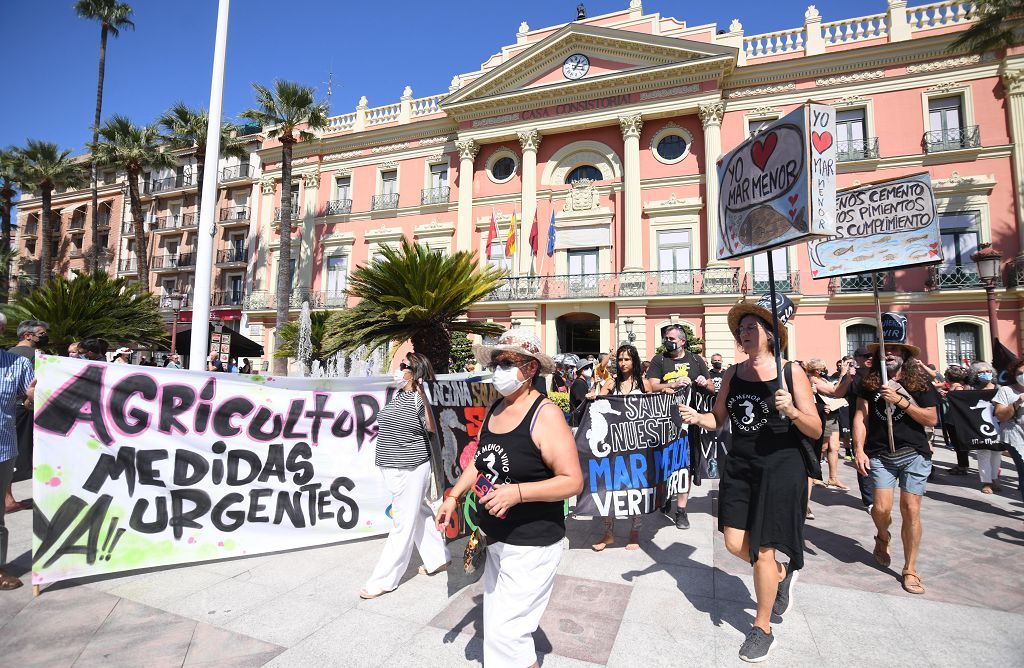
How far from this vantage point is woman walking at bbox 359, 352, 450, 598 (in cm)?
390

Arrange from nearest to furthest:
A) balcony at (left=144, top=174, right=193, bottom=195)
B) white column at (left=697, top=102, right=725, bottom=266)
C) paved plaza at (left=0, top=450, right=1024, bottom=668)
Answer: paved plaza at (left=0, top=450, right=1024, bottom=668), white column at (left=697, top=102, right=725, bottom=266), balcony at (left=144, top=174, right=193, bottom=195)

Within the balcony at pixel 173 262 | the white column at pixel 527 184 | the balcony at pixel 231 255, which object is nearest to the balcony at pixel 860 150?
the white column at pixel 527 184

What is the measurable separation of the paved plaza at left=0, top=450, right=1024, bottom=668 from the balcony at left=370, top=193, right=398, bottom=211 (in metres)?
24.0

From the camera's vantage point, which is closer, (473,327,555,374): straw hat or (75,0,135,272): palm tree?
(473,327,555,374): straw hat

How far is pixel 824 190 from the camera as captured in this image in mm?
3342

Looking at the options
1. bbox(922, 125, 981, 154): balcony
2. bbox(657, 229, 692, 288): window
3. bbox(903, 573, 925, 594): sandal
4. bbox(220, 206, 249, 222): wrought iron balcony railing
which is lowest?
bbox(903, 573, 925, 594): sandal

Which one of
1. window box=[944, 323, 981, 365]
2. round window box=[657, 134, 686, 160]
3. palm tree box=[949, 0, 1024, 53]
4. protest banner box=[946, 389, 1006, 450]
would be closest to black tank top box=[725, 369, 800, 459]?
protest banner box=[946, 389, 1006, 450]

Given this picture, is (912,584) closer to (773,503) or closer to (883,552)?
(883,552)

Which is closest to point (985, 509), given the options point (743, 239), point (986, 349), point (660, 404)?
point (660, 404)

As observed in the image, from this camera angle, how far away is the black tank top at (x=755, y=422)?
3.09m

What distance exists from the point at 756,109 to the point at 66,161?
41137 mm

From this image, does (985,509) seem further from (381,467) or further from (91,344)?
(91,344)

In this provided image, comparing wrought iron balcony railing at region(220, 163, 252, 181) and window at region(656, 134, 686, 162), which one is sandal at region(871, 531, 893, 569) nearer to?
window at region(656, 134, 686, 162)

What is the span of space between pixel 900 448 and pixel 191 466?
20.3 ft
